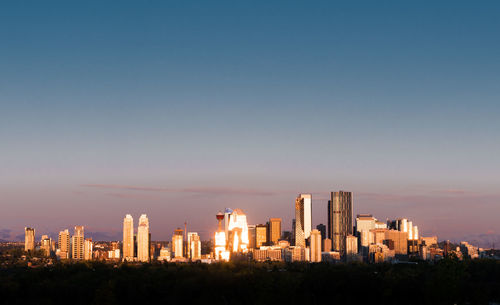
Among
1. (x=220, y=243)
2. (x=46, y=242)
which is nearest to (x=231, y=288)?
(x=220, y=243)

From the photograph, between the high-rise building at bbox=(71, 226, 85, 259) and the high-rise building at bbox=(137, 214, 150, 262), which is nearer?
the high-rise building at bbox=(137, 214, 150, 262)

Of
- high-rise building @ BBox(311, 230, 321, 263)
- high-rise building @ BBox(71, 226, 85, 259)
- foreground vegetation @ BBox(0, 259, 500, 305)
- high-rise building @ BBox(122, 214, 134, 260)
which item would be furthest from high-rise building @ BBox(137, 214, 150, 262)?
foreground vegetation @ BBox(0, 259, 500, 305)

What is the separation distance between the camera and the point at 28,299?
212 feet

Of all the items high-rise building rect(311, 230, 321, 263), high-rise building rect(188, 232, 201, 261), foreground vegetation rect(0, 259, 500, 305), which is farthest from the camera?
high-rise building rect(311, 230, 321, 263)

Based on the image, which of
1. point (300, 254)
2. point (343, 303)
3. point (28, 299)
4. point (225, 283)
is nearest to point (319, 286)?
point (343, 303)

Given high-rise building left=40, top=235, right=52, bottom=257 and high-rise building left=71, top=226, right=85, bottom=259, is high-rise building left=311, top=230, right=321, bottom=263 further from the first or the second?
high-rise building left=40, top=235, right=52, bottom=257

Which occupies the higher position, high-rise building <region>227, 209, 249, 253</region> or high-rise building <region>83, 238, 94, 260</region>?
high-rise building <region>227, 209, 249, 253</region>

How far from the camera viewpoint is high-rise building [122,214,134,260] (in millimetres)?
184438

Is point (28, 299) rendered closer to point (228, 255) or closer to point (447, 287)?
point (447, 287)

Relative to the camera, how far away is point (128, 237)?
627 ft

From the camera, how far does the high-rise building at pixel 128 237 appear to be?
18444 cm

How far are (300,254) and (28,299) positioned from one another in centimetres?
12432

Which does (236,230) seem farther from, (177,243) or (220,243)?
(177,243)

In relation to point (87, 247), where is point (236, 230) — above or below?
above
